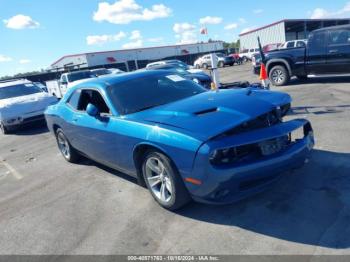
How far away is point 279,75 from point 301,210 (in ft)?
32.0

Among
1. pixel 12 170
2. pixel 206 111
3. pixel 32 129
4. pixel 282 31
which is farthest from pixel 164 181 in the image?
pixel 282 31

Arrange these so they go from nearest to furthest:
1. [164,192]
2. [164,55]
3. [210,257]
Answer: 1. [210,257]
2. [164,192]
3. [164,55]

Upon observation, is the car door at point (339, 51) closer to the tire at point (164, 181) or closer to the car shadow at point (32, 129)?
the tire at point (164, 181)

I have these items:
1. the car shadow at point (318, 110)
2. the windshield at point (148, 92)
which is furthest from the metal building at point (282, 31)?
the windshield at point (148, 92)

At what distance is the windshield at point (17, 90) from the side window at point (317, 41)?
9.80 meters

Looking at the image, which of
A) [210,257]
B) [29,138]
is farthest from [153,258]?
[29,138]

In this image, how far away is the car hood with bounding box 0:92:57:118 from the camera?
417 inches

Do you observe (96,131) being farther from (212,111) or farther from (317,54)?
(317,54)

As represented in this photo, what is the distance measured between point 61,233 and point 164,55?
58.1m

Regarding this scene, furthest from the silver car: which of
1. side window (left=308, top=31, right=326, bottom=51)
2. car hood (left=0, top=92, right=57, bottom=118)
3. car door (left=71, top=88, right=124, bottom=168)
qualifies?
side window (left=308, top=31, right=326, bottom=51)

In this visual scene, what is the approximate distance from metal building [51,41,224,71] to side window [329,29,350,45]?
34261 mm

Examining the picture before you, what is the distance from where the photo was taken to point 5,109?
10617 mm

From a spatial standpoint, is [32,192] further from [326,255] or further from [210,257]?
[326,255]

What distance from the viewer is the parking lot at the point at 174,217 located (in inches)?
123
